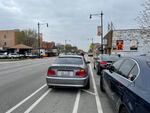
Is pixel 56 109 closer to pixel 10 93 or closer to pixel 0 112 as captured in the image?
pixel 0 112

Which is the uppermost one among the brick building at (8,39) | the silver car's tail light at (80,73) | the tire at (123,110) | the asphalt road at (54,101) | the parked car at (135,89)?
the brick building at (8,39)

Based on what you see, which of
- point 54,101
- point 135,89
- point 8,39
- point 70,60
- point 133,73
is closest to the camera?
point 135,89

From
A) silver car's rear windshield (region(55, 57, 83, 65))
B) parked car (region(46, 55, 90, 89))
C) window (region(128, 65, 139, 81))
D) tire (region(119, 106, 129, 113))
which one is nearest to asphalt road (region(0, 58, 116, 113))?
parked car (region(46, 55, 90, 89))

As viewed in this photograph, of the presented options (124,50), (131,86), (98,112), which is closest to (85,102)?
(98,112)

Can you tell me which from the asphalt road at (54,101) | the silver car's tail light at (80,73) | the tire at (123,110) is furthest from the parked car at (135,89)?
the silver car's tail light at (80,73)

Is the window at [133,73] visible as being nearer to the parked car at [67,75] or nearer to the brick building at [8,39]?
the parked car at [67,75]

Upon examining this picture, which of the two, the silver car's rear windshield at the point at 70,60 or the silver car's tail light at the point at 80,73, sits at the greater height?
the silver car's rear windshield at the point at 70,60

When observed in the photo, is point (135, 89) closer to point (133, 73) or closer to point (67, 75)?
point (133, 73)

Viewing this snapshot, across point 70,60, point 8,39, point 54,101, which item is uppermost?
point 8,39

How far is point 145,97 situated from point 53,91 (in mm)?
6866

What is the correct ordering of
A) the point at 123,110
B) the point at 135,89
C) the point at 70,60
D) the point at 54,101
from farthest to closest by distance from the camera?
the point at 70,60, the point at 54,101, the point at 123,110, the point at 135,89

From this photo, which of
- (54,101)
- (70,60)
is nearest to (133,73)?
(54,101)

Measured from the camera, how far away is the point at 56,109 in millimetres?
7398

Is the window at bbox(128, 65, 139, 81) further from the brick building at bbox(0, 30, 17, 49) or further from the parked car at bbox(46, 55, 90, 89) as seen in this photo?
the brick building at bbox(0, 30, 17, 49)
